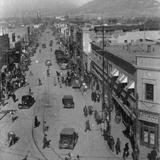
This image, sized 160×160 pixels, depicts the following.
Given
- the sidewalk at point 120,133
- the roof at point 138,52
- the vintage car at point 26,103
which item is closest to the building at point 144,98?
the roof at point 138,52

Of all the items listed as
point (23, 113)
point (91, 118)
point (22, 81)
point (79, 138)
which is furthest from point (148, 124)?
point (22, 81)

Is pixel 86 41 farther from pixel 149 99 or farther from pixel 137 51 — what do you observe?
pixel 149 99

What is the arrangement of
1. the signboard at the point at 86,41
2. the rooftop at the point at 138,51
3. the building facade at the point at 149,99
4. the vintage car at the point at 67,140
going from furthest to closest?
the signboard at the point at 86,41, the rooftop at the point at 138,51, the vintage car at the point at 67,140, the building facade at the point at 149,99

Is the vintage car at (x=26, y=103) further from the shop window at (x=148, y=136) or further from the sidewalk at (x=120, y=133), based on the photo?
the shop window at (x=148, y=136)

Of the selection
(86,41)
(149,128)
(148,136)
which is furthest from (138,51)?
(86,41)

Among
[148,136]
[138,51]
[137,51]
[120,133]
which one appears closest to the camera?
[148,136]

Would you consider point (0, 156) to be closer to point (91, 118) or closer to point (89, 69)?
point (91, 118)

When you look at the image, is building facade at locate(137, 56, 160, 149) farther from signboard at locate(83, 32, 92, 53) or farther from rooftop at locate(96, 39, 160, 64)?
signboard at locate(83, 32, 92, 53)
